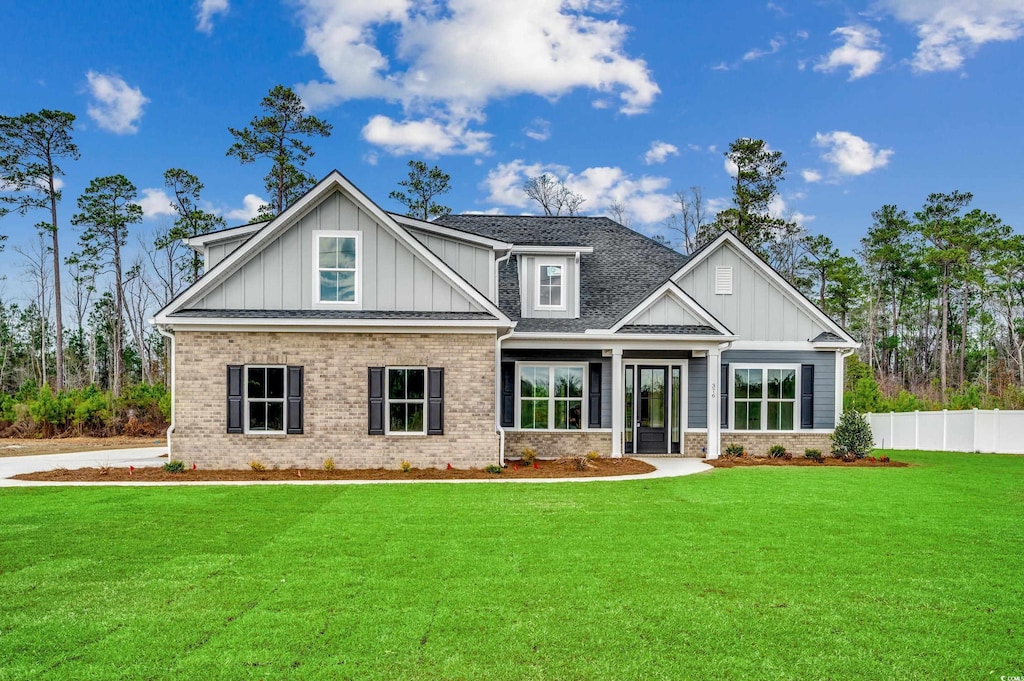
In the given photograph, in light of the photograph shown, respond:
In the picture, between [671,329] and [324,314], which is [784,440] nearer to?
[671,329]

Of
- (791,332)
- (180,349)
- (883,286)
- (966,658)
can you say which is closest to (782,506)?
(966,658)

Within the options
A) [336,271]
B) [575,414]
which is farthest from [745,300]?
[336,271]

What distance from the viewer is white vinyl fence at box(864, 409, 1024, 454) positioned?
65.1 feet

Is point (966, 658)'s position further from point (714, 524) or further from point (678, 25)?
point (678, 25)

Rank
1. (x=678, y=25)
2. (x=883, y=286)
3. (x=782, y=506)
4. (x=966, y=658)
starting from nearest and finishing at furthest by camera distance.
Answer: (x=966, y=658) < (x=782, y=506) < (x=678, y=25) < (x=883, y=286)

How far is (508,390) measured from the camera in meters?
17.0

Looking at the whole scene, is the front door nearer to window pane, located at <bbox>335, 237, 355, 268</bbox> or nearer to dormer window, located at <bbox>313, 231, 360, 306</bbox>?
dormer window, located at <bbox>313, 231, 360, 306</bbox>

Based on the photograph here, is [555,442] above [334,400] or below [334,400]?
below

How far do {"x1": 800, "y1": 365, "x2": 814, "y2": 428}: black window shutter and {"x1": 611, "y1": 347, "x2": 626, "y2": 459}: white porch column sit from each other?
15.5 ft

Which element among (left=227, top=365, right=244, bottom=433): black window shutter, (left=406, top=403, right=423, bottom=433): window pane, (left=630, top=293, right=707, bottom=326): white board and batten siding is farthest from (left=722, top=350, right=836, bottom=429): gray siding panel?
(left=227, top=365, right=244, bottom=433): black window shutter

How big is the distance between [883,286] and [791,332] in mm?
35908

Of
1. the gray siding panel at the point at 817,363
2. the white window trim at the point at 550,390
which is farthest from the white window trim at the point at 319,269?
the gray siding panel at the point at 817,363

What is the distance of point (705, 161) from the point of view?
3506 centimetres

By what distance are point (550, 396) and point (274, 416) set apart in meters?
6.43
